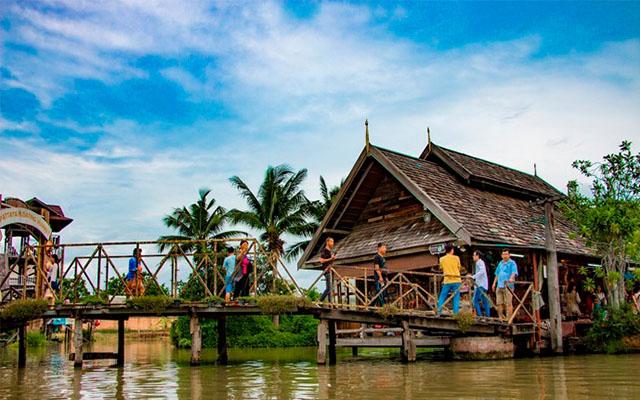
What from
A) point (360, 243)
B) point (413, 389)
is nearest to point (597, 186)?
point (360, 243)

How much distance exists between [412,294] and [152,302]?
742cm

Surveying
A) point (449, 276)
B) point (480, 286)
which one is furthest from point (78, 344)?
point (480, 286)

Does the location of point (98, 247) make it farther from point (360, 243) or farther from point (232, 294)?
point (360, 243)

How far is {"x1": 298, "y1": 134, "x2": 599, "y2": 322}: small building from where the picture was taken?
17.2 meters

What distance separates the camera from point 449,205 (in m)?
17.5

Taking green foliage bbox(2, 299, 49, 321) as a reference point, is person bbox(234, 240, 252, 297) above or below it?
above

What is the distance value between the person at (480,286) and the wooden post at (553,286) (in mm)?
1988

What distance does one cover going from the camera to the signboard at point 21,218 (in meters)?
23.2

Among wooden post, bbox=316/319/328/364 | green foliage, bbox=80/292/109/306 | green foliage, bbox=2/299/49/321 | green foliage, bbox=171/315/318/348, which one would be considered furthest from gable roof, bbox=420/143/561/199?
green foliage, bbox=171/315/318/348

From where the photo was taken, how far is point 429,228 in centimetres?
1812

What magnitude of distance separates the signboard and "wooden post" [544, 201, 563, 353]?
16.9 metres

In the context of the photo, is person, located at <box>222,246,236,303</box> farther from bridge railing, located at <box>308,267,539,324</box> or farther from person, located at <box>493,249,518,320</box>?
person, located at <box>493,249,518,320</box>

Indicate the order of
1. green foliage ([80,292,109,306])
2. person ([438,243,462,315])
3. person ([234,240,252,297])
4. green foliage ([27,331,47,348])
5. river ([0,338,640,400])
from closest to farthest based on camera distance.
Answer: river ([0,338,640,400])
person ([438,243,462,315])
person ([234,240,252,297])
green foliage ([80,292,109,306])
green foliage ([27,331,47,348])

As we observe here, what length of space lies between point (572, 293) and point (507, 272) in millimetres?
5098
